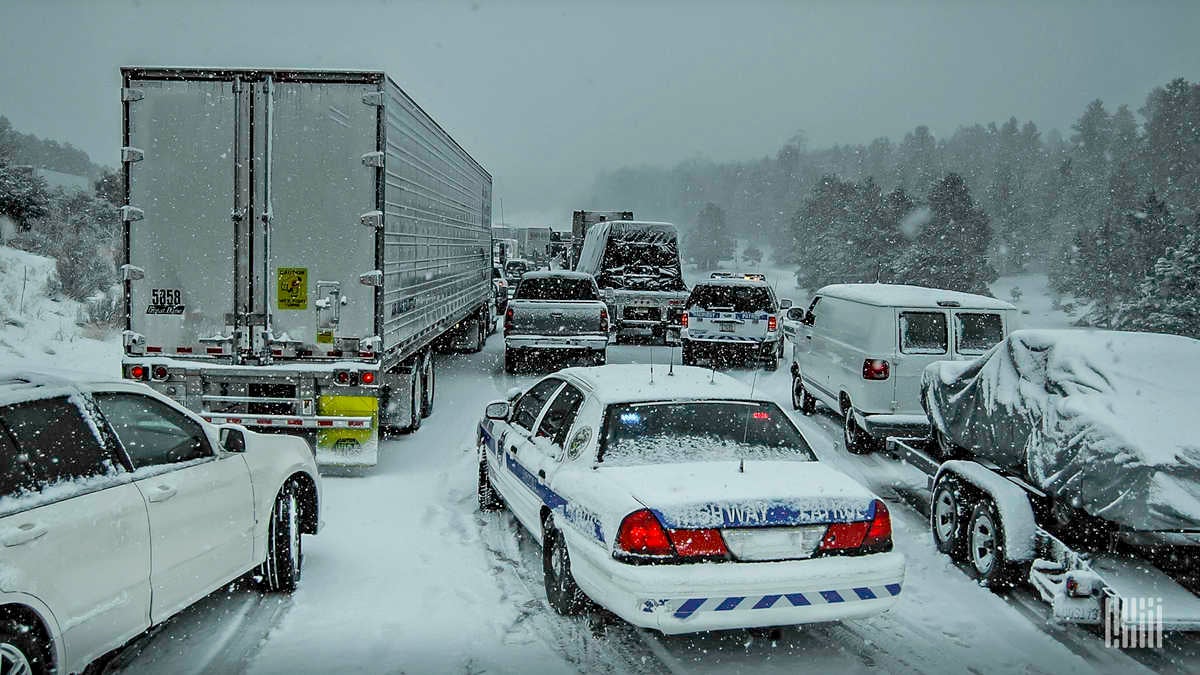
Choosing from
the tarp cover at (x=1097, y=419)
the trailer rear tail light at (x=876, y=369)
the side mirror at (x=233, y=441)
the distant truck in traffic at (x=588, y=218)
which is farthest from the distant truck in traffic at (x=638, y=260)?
the side mirror at (x=233, y=441)

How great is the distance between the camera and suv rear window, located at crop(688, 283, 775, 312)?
727 inches

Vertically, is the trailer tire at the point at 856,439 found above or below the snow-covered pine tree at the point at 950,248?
below

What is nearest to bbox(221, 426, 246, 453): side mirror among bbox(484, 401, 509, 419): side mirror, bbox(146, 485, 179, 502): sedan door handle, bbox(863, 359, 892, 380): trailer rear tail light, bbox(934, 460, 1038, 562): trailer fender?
bbox(146, 485, 179, 502): sedan door handle

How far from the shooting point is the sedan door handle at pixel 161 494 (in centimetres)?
471

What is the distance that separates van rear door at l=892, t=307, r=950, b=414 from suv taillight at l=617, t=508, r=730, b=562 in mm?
6135

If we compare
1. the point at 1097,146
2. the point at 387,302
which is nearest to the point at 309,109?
the point at 387,302

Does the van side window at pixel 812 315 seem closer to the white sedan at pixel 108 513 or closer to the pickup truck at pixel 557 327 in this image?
the pickup truck at pixel 557 327

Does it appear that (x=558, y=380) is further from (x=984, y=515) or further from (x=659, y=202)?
(x=659, y=202)

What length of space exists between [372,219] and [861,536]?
5992 millimetres

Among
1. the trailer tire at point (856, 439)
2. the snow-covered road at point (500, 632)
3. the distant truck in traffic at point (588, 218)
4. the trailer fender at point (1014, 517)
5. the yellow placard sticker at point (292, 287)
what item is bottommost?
the snow-covered road at point (500, 632)

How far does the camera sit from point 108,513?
14.3ft

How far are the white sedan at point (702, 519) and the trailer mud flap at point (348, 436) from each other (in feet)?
12.5

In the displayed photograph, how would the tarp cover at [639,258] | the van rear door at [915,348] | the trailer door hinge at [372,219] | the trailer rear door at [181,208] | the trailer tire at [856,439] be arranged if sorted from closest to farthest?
the trailer rear door at [181,208]
the trailer door hinge at [372,219]
the van rear door at [915,348]
the trailer tire at [856,439]
the tarp cover at [639,258]

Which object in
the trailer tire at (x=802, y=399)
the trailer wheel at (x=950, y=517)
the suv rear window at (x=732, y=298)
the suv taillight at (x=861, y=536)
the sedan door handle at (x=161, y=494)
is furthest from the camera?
the suv rear window at (x=732, y=298)
